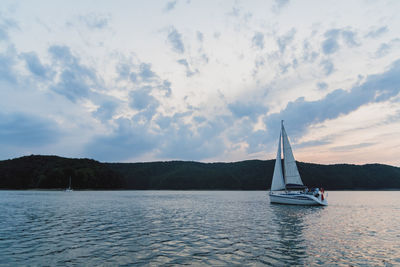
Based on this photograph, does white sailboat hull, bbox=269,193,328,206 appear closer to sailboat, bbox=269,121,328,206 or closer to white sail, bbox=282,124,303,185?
sailboat, bbox=269,121,328,206

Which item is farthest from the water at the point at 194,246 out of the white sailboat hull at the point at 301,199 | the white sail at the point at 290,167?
the white sail at the point at 290,167

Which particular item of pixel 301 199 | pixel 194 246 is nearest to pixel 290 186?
pixel 301 199

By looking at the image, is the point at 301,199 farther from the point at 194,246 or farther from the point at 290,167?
the point at 194,246

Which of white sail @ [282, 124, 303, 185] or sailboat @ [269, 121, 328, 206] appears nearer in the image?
sailboat @ [269, 121, 328, 206]

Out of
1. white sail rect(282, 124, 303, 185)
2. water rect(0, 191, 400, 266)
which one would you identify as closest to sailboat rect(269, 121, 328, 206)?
white sail rect(282, 124, 303, 185)

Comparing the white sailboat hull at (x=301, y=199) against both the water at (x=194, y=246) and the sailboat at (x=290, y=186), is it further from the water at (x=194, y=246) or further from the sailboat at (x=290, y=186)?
the water at (x=194, y=246)

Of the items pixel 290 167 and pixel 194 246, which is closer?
pixel 194 246

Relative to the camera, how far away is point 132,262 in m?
16.0

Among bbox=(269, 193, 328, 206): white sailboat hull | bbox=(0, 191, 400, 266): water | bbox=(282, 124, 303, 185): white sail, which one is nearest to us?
bbox=(0, 191, 400, 266): water

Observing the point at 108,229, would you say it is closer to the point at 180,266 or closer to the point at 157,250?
the point at 157,250

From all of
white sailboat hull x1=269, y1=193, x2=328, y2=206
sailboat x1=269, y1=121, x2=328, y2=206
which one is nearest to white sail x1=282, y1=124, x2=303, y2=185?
sailboat x1=269, y1=121, x2=328, y2=206

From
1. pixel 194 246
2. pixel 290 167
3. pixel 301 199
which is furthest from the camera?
pixel 290 167

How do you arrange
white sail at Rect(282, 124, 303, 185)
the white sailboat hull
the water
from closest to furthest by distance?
the water → the white sailboat hull → white sail at Rect(282, 124, 303, 185)

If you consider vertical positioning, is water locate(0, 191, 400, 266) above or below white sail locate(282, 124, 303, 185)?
below
